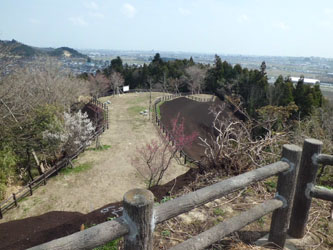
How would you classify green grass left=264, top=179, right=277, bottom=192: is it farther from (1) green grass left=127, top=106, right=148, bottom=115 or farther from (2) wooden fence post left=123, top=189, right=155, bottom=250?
(1) green grass left=127, top=106, right=148, bottom=115

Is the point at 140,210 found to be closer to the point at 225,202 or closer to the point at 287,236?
the point at 287,236

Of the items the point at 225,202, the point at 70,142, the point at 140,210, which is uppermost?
the point at 140,210

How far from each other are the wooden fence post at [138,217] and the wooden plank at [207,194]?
0.36ft

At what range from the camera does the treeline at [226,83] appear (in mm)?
26281

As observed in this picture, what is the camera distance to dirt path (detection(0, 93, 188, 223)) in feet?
32.3

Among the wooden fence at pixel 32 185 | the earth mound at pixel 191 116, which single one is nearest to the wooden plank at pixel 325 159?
the wooden fence at pixel 32 185

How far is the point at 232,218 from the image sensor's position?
212 cm

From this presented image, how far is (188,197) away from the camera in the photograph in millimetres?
1749

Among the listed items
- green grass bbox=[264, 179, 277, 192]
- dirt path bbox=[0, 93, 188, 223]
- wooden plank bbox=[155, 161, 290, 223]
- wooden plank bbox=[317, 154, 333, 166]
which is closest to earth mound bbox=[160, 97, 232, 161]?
dirt path bbox=[0, 93, 188, 223]

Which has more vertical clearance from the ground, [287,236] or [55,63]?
[55,63]

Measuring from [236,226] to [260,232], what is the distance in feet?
3.62

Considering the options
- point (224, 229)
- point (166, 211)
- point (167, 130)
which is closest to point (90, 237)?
point (166, 211)

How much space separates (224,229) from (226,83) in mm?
37740

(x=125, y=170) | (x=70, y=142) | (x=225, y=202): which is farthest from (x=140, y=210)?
(x=70, y=142)
